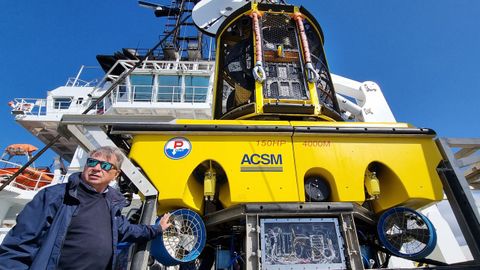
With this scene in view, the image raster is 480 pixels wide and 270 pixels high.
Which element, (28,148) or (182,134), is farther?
(28,148)

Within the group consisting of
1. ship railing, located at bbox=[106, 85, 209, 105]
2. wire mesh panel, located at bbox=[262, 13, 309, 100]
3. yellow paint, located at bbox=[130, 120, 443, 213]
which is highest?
ship railing, located at bbox=[106, 85, 209, 105]

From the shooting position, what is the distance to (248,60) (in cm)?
417

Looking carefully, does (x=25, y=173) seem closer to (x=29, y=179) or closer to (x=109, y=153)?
(x=29, y=179)

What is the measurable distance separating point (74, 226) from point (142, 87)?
1649cm

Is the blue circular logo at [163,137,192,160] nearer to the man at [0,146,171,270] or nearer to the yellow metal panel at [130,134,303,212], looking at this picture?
the yellow metal panel at [130,134,303,212]

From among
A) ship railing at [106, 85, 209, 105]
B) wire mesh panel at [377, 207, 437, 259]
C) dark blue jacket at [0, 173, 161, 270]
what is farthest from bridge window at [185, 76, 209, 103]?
dark blue jacket at [0, 173, 161, 270]

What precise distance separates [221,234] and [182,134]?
132cm

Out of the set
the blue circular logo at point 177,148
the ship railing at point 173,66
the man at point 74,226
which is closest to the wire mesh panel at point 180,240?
the man at point 74,226

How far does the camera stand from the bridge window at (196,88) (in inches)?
671

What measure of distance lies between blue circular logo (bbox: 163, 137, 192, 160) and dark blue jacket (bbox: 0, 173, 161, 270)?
101 cm

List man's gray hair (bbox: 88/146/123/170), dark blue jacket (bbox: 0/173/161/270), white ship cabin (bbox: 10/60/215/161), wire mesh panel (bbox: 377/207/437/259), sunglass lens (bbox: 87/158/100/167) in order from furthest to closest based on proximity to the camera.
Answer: white ship cabin (bbox: 10/60/215/161)
wire mesh panel (bbox: 377/207/437/259)
man's gray hair (bbox: 88/146/123/170)
sunglass lens (bbox: 87/158/100/167)
dark blue jacket (bbox: 0/173/161/270)

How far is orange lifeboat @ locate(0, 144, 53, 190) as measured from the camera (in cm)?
1302

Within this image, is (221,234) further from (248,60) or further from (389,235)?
(248,60)

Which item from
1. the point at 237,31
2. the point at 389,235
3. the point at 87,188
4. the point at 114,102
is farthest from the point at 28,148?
the point at 389,235
